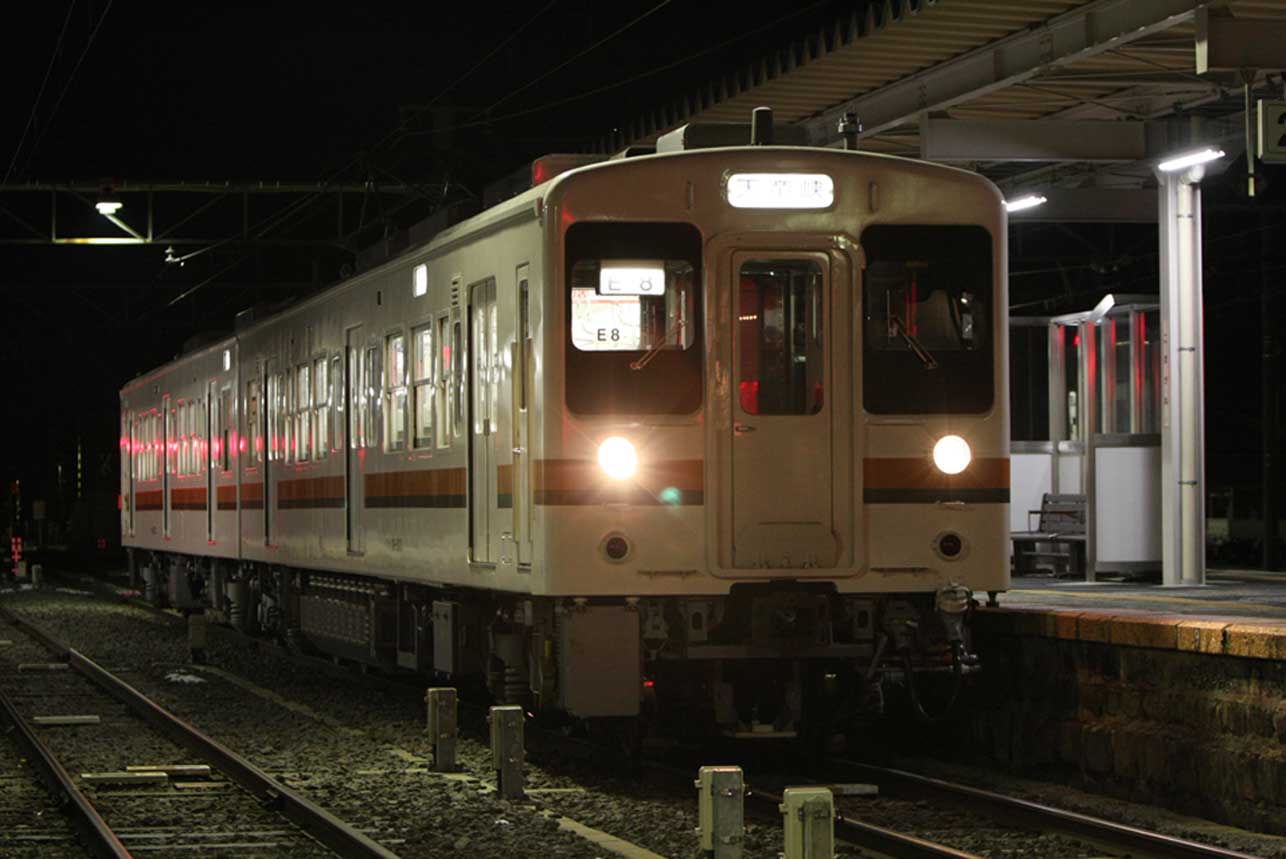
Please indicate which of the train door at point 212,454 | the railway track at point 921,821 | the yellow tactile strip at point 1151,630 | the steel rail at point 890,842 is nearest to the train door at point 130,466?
the train door at point 212,454

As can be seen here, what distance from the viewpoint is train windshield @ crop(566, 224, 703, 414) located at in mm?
10250

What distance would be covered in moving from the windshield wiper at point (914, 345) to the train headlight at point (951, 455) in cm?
38

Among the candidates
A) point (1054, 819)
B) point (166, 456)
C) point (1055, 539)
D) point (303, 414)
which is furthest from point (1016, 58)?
point (166, 456)

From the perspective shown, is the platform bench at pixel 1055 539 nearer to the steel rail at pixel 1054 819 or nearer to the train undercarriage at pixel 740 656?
the train undercarriage at pixel 740 656

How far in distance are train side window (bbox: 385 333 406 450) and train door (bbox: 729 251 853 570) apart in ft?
12.1

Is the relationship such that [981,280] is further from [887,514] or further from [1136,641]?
[1136,641]

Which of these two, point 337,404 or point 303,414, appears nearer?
point 337,404

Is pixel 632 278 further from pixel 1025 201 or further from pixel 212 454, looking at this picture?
pixel 212 454

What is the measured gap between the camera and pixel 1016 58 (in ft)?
49.0

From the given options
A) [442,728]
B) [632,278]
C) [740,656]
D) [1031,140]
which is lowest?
[442,728]

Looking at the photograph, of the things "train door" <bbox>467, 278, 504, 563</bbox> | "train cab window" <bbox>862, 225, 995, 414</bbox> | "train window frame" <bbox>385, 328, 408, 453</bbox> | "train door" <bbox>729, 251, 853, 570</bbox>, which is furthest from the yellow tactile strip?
"train window frame" <bbox>385, 328, 408, 453</bbox>

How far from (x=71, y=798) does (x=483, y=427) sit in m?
2.92

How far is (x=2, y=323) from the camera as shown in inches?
2040

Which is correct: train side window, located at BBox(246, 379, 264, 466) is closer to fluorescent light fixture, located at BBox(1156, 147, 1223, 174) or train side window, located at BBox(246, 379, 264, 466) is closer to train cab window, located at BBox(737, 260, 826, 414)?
fluorescent light fixture, located at BBox(1156, 147, 1223, 174)
